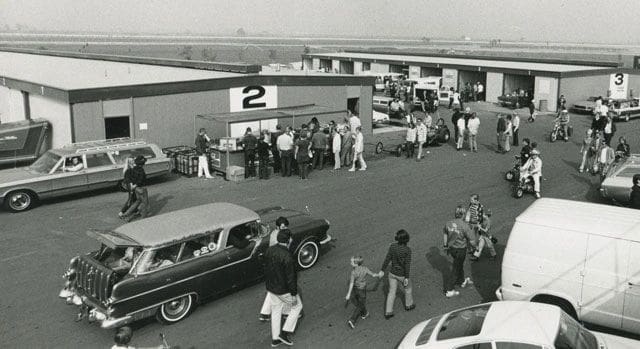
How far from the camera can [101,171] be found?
17.8 m

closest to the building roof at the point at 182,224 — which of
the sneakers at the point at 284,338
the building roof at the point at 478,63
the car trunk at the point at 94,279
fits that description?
the car trunk at the point at 94,279

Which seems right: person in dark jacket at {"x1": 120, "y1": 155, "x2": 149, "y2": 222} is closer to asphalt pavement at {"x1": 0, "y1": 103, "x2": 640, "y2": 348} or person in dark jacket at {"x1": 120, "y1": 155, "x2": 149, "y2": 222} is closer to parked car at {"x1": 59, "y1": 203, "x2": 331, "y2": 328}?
asphalt pavement at {"x1": 0, "y1": 103, "x2": 640, "y2": 348}

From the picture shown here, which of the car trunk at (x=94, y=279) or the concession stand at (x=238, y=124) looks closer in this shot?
the car trunk at (x=94, y=279)

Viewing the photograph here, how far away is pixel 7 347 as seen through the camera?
9.31m

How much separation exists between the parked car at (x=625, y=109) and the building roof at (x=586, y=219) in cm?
2601

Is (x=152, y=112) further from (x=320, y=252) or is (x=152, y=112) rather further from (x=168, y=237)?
(x=168, y=237)

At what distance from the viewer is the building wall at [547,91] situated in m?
37.4

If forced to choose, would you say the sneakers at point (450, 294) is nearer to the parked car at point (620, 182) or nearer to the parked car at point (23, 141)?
the parked car at point (620, 182)

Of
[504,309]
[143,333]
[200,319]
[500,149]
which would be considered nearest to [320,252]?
[200,319]

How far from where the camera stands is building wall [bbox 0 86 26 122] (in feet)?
83.0

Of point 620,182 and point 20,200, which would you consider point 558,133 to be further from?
point 20,200

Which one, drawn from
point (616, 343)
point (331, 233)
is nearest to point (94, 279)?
point (331, 233)

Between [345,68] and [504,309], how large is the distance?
5175cm

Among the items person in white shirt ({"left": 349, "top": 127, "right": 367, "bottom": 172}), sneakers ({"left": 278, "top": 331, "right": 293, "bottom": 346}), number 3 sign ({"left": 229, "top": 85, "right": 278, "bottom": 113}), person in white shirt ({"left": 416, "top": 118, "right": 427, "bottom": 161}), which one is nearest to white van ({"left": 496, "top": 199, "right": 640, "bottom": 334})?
sneakers ({"left": 278, "top": 331, "right": 293, "bottom": 346})
